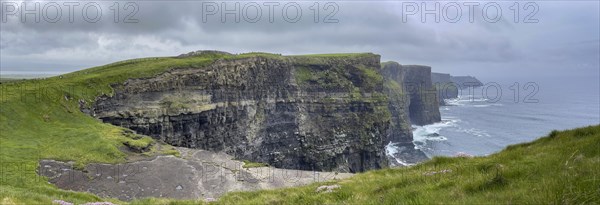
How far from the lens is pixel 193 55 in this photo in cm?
8462

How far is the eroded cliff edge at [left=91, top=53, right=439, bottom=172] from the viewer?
61875 millimetres

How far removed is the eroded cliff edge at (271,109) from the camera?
61875mm

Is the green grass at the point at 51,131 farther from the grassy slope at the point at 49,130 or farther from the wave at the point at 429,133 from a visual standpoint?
the wave at the point at 429,133

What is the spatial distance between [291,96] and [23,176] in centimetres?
6944

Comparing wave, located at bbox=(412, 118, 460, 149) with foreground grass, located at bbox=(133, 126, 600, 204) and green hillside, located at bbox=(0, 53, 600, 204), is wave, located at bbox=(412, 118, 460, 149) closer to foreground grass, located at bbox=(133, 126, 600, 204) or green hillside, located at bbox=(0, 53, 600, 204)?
green hillside, located at bbox=(0, 53, 600, 204)

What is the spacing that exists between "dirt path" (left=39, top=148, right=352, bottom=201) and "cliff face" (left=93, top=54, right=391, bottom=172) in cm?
2090

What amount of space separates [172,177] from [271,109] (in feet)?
A: 182

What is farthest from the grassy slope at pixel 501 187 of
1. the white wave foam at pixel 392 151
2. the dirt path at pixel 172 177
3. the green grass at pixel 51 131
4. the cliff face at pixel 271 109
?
the white wave foam at pixel 392 151

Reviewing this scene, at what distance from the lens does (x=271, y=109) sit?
296 ft

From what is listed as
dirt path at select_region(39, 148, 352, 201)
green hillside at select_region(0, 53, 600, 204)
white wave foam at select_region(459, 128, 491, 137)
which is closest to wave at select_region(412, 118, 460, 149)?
white wave foam at select_region(459, 128, 491, 137)

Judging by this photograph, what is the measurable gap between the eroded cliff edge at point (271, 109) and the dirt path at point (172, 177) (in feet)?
68.3

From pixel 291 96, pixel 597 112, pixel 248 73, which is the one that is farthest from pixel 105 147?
pixel 597 112

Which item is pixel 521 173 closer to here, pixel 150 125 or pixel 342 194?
pixel 342 194

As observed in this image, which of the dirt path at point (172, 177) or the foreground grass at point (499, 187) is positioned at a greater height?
the foreground grass at point (499, 187)
